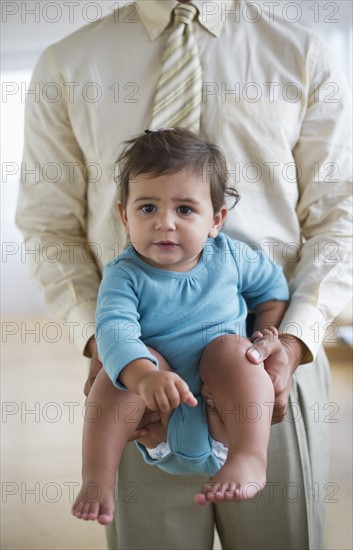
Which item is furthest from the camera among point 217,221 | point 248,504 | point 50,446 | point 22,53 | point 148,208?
point 22,53

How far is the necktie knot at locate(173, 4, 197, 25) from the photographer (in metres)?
1.70

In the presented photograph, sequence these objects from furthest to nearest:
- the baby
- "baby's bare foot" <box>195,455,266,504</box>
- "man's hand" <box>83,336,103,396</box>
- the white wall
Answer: the white wall < "man's hand" <box>83,336,103,396</box> < the baby < "baby's bare foot" <box>195,455,266,504</box>

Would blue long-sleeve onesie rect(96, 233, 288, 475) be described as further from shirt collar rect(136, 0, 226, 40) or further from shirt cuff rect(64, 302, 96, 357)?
shirt collar rect(136, 0, 226, 40)

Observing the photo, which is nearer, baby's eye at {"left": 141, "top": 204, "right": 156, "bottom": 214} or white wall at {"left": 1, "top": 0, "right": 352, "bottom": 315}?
baby's eye at {"left": 141, "top": 204, "right": 156, "bottom": 214}

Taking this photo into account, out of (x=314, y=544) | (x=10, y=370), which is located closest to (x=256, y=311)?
(x=314, y=544)

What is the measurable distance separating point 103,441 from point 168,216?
0.39 metres

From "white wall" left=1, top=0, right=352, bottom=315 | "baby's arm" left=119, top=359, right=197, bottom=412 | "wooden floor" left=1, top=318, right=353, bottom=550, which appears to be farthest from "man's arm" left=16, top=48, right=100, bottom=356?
"white wall" left=1, top=0, right=352, bottom=315

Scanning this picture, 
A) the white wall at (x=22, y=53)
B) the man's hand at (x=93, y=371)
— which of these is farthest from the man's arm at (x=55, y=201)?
the white wall at (x=22, y=53)

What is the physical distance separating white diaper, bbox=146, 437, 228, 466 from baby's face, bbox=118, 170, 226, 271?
1.04 feet

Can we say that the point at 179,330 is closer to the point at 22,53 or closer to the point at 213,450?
the point at 213,450

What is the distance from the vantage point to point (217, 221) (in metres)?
1.50

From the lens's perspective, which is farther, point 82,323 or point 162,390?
point 82,323

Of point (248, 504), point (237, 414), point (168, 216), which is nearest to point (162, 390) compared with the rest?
point (237, 414)

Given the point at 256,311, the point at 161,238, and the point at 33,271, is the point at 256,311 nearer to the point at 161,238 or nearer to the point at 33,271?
the point at 161,238
